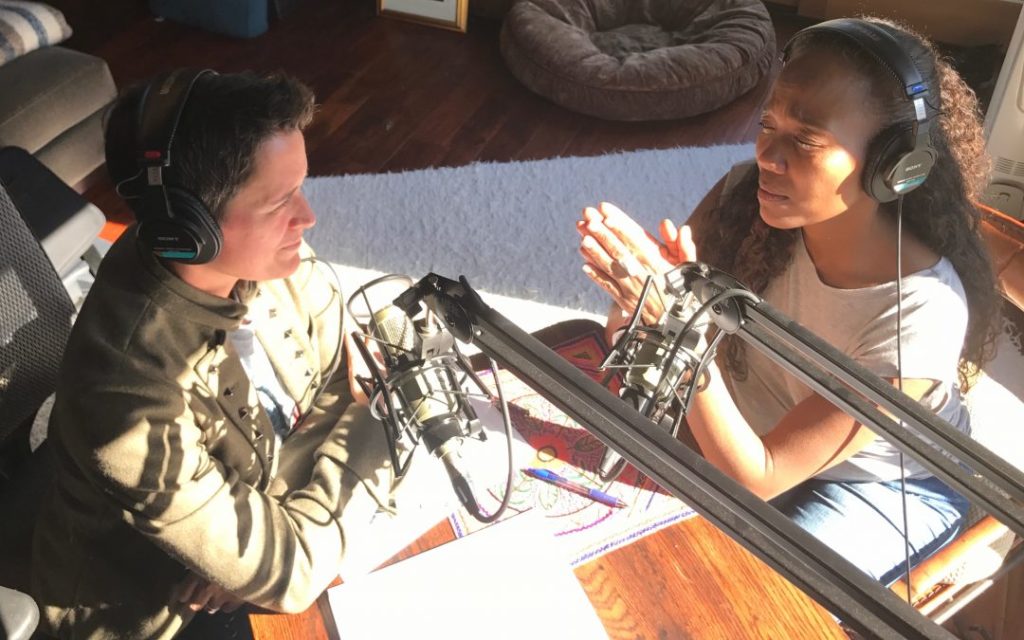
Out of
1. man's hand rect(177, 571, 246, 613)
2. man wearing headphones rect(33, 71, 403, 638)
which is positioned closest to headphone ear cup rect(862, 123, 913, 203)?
man wearing headphones rect(33, 71, 403, 638)

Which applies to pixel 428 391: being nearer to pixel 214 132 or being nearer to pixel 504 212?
pixel 214 132

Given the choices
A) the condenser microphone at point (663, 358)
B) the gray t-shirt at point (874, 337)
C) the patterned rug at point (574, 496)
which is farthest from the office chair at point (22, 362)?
the gray t-shirt at point (874, 337)

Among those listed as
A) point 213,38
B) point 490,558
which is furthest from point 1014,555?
point 213,38

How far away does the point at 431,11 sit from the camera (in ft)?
13.1

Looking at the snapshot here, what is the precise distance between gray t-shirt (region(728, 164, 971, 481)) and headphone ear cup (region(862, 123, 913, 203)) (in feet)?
0.63

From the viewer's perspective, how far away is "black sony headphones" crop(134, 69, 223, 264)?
1061mm

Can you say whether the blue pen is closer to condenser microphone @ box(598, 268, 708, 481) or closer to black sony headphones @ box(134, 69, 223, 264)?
condenser microphone @ box(598, 268, 708, 481)

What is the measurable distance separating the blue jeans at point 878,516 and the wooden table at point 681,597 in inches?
13.4

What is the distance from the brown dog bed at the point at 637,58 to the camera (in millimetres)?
3354

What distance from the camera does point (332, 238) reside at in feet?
9.55

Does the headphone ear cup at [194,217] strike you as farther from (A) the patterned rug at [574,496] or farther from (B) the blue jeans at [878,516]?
(B) the blue jeans at [878,516]

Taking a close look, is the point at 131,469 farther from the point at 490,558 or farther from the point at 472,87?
the point at 472,87

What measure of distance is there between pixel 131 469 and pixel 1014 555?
1295mm

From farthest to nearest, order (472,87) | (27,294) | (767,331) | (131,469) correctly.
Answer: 1. (472,87)
2. (27,294)
3. (131,469)
4. (767,331)
